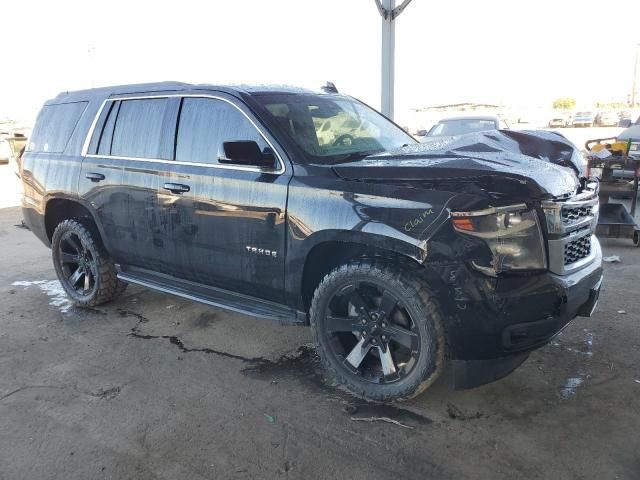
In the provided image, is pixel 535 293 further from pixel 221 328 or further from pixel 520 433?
pixel 221 328

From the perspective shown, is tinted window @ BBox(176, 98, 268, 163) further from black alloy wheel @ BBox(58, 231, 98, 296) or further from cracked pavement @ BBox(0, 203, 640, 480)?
black alloy wheel @ BBox(58, 231, 98, 296)

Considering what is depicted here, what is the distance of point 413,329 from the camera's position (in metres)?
2.99

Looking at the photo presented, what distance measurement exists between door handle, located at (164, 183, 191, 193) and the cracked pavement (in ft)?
4.03

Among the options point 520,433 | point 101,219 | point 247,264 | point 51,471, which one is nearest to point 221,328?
point 247,264

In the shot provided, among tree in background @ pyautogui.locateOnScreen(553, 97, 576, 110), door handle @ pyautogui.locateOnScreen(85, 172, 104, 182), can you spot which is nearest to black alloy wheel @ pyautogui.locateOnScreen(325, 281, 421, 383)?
door handle @ pyautogui.locateOnScreen(85, 172, 104, 182)

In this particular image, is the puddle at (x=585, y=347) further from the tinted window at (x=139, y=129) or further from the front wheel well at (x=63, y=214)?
the front wheel well at (x=63, y=214)

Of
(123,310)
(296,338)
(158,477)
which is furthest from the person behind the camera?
(123,310)

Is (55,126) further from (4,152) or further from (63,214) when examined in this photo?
(4,152)

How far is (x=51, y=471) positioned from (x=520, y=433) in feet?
8.05

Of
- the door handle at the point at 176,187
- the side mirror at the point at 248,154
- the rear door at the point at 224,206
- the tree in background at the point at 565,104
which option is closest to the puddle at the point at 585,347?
the rear door at the point at 224,206

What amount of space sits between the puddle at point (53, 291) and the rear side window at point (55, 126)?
148 cm

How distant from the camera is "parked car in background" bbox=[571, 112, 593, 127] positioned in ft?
127

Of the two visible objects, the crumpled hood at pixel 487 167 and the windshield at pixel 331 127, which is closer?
the crumpled hood at pixel 487 167

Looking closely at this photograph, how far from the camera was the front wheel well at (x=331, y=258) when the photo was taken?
9.89ft
